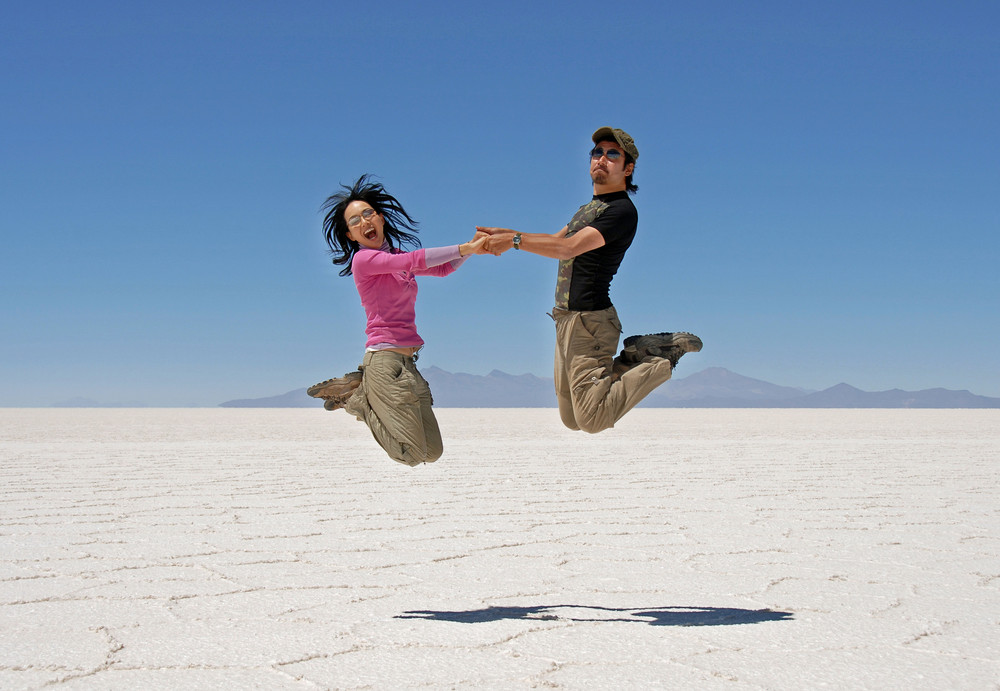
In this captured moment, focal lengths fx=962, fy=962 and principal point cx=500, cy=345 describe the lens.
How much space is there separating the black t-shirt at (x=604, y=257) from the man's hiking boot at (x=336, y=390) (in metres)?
0.93

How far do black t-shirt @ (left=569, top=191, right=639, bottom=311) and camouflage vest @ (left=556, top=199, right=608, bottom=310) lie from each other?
2cm

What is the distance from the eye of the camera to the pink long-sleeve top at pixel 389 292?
12.0 ft

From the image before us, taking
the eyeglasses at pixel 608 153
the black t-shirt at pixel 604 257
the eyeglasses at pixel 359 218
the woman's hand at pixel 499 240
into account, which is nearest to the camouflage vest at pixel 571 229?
the black t-shirt at pixel 604 257

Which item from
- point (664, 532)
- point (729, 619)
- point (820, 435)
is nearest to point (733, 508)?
point (664, 532)

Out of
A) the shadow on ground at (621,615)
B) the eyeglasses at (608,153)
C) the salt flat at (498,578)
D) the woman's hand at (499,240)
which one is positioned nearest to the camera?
the woman's hand at (499,240)

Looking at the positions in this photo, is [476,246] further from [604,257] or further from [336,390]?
[336,390]

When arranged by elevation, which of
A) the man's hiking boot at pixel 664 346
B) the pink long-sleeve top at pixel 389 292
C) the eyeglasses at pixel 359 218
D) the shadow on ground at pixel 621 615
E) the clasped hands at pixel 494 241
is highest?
the eyeglasses at pixel 359 218

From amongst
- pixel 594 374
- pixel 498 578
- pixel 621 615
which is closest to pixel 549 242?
pixel 594 374

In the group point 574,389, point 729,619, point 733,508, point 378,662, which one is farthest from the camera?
point 733,508

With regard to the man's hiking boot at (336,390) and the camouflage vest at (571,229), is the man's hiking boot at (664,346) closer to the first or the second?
the camouflage vest at (571,229)

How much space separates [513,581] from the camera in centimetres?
502

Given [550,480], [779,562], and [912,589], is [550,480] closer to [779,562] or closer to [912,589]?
[779,562]

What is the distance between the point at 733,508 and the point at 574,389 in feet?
14.2

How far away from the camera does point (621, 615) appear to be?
4.30 meters
